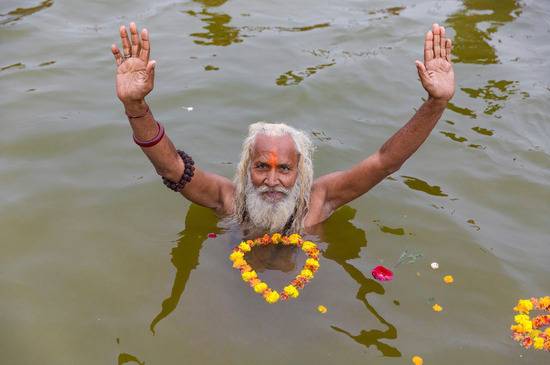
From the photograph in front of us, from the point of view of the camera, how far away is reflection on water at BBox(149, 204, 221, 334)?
505cm

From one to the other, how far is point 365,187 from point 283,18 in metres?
7.00

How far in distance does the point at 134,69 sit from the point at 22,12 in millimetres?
A: 7872

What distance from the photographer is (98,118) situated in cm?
759

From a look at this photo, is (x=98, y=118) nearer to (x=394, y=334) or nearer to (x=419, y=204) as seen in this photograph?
(x=419, y=204)

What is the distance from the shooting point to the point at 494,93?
869cm

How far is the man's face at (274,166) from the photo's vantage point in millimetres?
5125

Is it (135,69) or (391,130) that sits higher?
(135,69)

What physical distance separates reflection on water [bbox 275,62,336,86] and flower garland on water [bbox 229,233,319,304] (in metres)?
3.78

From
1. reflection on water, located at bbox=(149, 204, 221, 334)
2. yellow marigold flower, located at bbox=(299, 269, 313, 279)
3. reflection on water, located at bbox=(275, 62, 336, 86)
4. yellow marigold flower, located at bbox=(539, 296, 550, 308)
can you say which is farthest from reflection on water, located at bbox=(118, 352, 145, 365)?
reflection on water, located at bbox=(275, 62, 336, 86)

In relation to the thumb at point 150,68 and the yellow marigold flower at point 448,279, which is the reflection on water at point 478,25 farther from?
the thumb at point 150,68

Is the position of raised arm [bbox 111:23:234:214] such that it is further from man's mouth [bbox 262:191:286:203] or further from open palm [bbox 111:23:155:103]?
man's mouth [bbox 262:191:286:203]

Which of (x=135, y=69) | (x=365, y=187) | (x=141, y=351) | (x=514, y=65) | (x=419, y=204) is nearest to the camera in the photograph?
(x=135, y=69)

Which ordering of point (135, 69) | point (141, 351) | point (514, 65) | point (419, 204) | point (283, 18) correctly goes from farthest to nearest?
point (283, 18), point (514, 65), point (419, 204), point (141, 351), point (135, 69)

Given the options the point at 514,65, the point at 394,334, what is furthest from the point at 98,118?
the point at 514,65
